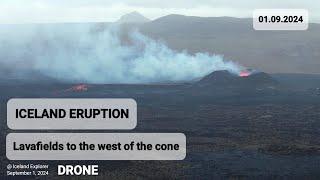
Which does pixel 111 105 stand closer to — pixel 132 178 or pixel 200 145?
pixel 132 178

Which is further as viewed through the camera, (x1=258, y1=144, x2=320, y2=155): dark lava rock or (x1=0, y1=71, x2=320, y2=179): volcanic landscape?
(x1=258, y1=144, x2=320, y2=155): dark lava rock

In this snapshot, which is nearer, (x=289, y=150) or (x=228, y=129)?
(x=289, y=150)

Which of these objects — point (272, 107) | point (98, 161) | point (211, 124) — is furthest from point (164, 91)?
point (98, 161)

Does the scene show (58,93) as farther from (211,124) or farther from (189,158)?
(189,158)

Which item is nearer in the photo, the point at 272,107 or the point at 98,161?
the point at 98,161

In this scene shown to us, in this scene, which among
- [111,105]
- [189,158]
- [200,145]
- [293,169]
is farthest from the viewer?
[200,145]

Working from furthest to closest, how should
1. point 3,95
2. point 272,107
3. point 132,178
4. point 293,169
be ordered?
point 3,95
point 272,107
point 293,169
point 132,178

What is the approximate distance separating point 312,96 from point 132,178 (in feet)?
467

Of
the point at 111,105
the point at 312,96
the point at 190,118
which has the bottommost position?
the point at 312,96

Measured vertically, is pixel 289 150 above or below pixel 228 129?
above

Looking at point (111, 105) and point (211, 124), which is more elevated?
point (111, 105)

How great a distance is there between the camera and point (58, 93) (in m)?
175

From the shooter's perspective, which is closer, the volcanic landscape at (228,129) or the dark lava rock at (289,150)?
the volcanic landscape at (228,129)

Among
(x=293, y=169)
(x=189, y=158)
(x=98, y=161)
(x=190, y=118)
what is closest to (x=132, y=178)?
(x=98, y=161)
